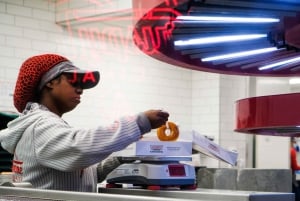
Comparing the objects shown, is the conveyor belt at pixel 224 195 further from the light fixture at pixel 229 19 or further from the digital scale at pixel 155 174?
the light fixture at pixel 229 19

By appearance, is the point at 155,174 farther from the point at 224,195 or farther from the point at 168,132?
the point at 224,195

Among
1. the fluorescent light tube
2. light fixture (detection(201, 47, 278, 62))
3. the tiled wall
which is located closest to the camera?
the fluorescent light tube

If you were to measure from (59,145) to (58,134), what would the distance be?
0.03 metres

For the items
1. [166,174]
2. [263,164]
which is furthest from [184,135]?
[263,164]

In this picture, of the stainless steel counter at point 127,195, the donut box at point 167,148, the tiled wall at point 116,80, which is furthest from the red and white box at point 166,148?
the tiled wall at point 116,80

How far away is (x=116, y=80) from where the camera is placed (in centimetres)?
598

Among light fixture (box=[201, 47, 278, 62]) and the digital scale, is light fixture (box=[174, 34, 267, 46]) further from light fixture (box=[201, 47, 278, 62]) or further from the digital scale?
the digital scale

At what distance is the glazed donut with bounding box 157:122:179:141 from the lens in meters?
1.64

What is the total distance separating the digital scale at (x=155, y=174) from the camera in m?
1.53

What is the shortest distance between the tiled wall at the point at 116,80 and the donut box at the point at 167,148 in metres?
3.65

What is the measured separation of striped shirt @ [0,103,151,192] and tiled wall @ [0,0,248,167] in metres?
3.41

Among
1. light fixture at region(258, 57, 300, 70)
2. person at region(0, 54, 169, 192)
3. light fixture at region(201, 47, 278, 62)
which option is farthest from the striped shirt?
light fixture at region(258, 57, 300, 70)

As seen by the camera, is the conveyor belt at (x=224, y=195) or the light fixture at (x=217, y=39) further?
the light fixture at (x=217, y=39)

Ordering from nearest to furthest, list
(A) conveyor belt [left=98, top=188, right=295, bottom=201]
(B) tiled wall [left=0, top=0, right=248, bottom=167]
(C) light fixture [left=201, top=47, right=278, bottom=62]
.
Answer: (A) conveyor belt [left=98, top=188, right=295, bottom=201] → (C) light fixture [left=201, top=47, right=278, bottom=62] → (B) tiled wall [left=0, top=0, right=248, bottom=167]
